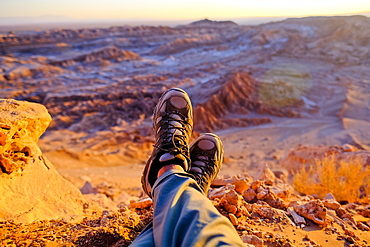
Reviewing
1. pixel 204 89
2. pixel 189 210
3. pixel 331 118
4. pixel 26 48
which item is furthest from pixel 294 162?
pixel 26 48

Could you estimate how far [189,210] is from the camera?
1.13 m

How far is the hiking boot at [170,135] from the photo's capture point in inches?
74.2

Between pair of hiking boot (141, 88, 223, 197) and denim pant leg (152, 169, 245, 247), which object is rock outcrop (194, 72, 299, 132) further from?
denim pant leg (152, 169, 245, 247)

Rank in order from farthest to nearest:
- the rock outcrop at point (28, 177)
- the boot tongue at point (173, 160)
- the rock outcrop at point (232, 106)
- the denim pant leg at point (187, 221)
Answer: the rock outcrop at point (232, 106) < the rock outcrop at point (28, 177) < the boot tongue at point (173, 160) < the denim pant leg at point (187, 221)

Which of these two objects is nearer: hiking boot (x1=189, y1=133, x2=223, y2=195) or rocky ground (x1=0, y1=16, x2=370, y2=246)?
rocky ground (x1=0, y1=16, x2=370, y2=246)

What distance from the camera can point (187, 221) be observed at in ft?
3.57

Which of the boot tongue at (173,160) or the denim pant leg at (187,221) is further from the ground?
the denim pant leg at (187,221)

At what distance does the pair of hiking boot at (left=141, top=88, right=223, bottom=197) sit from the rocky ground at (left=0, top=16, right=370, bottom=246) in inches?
9.4

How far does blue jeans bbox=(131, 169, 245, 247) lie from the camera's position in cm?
100

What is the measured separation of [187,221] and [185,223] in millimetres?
11

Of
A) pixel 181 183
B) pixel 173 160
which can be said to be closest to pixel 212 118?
pixel 173 160

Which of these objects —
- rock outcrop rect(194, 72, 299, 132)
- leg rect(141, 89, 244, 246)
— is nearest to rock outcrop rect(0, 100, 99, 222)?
leg rect(141, 89, 244, 246)

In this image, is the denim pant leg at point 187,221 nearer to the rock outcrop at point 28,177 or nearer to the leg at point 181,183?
the leg at point 181,183

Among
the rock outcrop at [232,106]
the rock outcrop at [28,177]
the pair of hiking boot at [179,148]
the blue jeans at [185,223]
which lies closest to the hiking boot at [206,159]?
the pair of hiking boot at [179,148]
